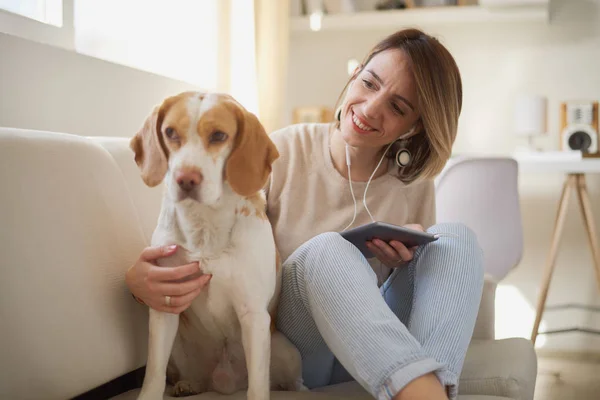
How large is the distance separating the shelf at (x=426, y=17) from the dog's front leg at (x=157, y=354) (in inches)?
101

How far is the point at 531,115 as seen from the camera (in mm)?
3172

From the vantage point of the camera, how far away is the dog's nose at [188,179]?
1.00 m

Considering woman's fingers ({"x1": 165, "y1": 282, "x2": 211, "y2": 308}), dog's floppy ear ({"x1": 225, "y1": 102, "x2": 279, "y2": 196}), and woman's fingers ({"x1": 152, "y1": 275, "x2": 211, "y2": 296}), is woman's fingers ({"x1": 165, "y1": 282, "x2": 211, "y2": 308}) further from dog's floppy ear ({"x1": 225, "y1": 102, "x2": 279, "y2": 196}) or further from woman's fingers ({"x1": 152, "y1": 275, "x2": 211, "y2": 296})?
dog's floppy ear ({"x1": 225, "y1": 102, "x2": 279, "y2": 196})

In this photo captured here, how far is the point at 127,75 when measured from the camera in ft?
6.43

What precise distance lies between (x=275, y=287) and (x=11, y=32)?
0.90m

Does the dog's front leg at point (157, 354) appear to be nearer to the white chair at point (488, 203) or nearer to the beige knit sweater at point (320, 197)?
the beige knit sweater at point (320, 197)

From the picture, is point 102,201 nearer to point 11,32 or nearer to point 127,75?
point 11,32

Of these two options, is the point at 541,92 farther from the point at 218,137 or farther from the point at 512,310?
the point at 218,137

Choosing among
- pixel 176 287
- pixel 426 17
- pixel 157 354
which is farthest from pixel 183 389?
pixel 426 17

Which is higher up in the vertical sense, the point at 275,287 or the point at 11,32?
the point at 11,32

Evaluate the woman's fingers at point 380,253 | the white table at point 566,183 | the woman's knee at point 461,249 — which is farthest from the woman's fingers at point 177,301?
the white table at point 566,183

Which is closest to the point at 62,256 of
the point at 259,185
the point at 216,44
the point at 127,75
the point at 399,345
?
the point at 259,185

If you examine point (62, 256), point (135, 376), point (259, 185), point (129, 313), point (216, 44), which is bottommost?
point (135, 376)

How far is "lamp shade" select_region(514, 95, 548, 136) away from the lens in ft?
10.4
